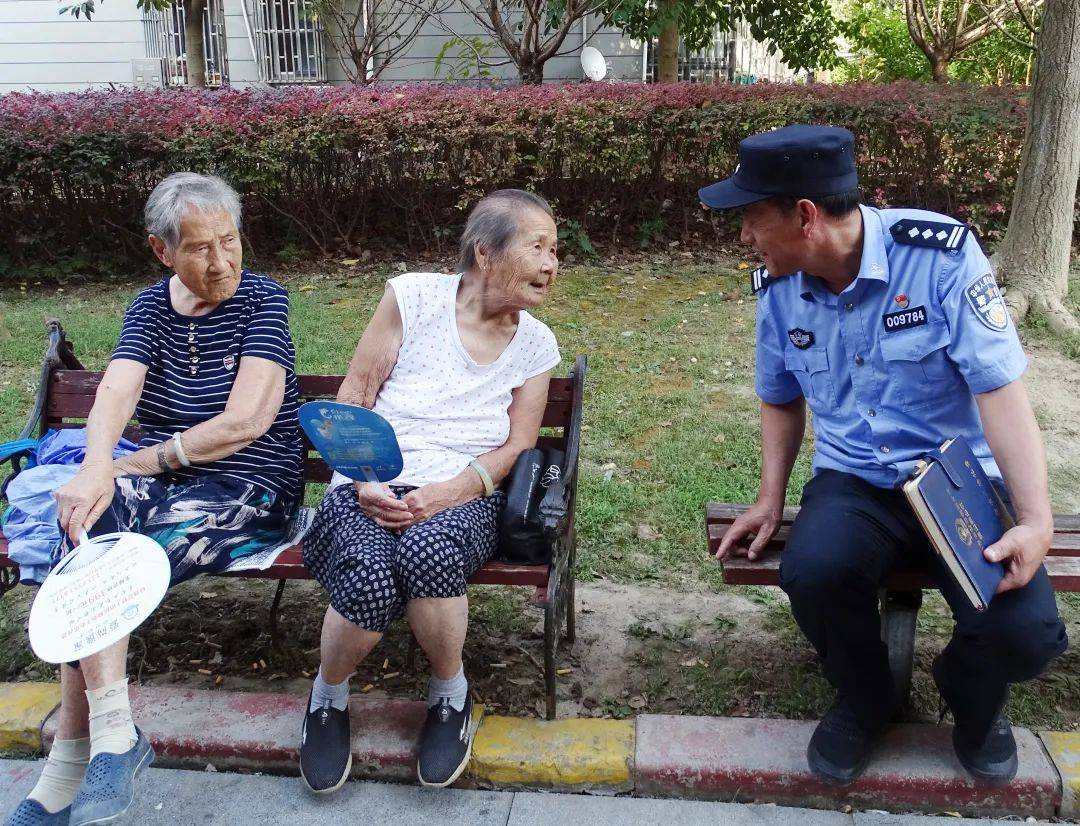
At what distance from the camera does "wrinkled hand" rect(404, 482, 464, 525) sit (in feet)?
9.22

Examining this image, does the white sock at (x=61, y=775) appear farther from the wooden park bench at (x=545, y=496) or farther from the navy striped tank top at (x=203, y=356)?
the navy striped tank top at (x=203, y=356)

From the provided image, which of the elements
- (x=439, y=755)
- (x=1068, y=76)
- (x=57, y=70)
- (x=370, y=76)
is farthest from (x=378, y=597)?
(x=57, y=70)

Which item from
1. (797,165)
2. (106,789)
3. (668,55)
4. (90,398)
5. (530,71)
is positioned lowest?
(106,789)

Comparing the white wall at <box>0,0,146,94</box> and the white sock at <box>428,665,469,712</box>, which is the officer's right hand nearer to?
the white sock at <box>428,665,469,712</box>

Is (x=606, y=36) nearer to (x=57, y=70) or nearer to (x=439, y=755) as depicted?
(x=57, y=70)

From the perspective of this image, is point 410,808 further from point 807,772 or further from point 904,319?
point 904,319

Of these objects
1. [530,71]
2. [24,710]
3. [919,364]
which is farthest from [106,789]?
[530,71]

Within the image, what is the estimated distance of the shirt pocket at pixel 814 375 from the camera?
9.05 ft

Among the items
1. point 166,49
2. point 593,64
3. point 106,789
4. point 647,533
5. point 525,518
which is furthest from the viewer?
point 166,49

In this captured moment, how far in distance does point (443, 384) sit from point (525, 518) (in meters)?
0.49

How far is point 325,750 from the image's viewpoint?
2693mm

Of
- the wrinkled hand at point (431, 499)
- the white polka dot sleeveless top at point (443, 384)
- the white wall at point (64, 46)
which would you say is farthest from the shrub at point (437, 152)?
the white wall at point (64, 46)

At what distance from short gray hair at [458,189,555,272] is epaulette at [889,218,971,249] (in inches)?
39.2

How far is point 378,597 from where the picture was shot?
8.50 ft
